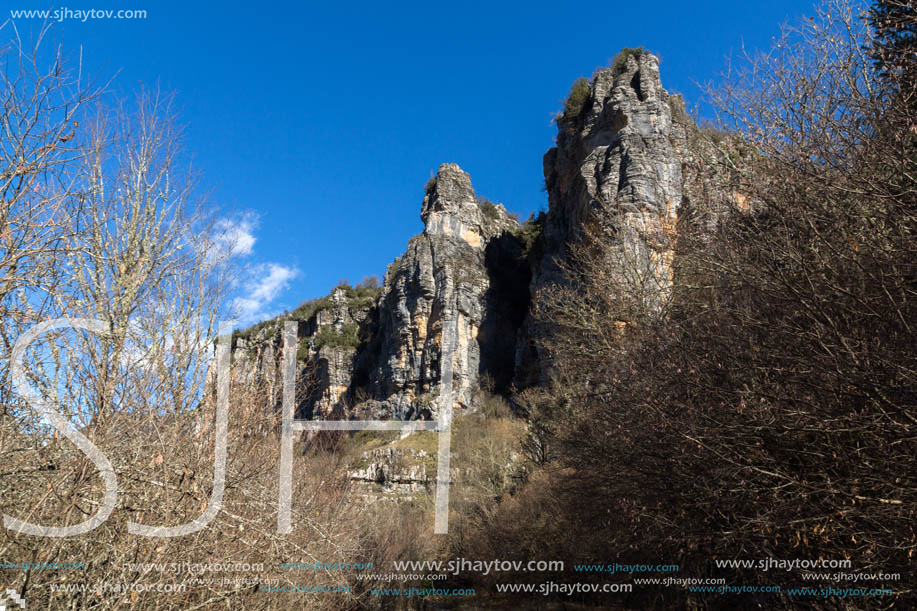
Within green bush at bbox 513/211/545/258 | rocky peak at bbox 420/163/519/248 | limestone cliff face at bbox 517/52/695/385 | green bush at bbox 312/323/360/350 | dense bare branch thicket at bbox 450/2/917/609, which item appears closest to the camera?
dense bare branch thicket at bbox 450/2/917/609

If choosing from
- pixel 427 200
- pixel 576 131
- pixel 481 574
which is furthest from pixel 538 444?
pixel 427 200

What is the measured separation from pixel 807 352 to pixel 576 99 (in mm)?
35690

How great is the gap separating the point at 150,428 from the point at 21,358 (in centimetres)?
118

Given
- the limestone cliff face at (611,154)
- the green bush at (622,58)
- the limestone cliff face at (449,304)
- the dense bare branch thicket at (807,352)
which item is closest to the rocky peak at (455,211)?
the limestone cliff face at (449,304)

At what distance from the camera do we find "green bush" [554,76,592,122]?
37594 mm

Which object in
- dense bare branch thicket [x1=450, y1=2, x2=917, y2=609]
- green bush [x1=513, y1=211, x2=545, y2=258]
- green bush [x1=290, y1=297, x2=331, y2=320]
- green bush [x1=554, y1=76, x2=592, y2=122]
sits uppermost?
green bush [x1=554, y1=76, x2=592, y2=122]

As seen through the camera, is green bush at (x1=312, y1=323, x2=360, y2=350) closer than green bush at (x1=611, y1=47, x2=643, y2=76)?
No

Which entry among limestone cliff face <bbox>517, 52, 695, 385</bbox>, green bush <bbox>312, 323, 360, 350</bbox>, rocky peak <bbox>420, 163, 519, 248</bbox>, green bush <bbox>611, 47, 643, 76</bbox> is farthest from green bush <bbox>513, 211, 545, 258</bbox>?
green bush <bbox>312, 323, 360, 350</bbox>

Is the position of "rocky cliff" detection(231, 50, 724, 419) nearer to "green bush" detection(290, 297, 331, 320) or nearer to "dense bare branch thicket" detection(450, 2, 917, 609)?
"green bush" detection(290, 297, 331, 320)

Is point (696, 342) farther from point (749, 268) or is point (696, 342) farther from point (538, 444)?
point (538, 444)

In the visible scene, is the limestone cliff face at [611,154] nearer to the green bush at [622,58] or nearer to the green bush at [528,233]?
the green bush at [622,58]

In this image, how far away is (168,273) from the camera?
7316mm

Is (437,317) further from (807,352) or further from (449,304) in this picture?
(807,352)

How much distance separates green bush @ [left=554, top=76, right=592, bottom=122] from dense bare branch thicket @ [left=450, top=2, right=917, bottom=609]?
32.1m
